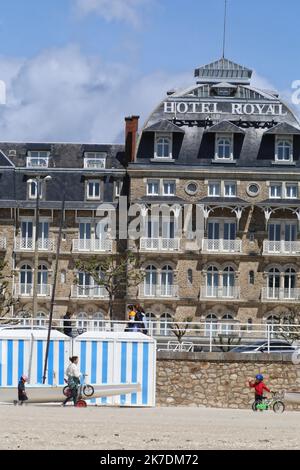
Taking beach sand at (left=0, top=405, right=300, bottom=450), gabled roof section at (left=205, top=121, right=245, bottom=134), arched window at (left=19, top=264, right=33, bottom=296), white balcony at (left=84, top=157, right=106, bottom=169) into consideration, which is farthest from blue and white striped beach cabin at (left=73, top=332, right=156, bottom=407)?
white balcony at (left=84, top=157, right=106, bottom=169)

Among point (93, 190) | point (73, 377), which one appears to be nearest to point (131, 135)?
point (93, 190)

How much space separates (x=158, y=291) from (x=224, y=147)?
8427 mm

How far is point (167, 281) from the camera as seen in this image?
262ft

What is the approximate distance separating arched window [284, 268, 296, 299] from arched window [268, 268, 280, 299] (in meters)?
0.43

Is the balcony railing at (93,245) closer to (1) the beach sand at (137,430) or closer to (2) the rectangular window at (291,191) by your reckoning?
(2) the rectangular window at (291,191)

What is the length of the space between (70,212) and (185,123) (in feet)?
25.4

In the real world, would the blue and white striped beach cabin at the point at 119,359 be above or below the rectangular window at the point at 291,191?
below

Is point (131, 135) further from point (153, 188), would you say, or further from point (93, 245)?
point (93, 245)

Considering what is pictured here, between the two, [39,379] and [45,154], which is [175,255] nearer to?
[45,154]

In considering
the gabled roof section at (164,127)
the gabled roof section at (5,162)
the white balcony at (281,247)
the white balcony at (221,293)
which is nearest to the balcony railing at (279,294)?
the white balcony at (221,293)

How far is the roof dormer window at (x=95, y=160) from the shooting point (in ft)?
269

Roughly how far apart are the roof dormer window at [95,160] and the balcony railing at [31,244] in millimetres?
4609
